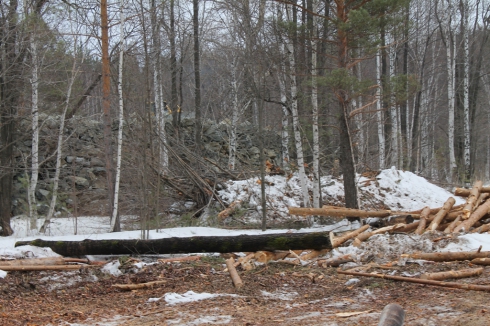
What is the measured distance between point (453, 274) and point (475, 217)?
384 centimetres

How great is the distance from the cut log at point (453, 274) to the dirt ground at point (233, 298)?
0.30 ft

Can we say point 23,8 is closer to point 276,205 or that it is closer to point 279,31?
point 279,31

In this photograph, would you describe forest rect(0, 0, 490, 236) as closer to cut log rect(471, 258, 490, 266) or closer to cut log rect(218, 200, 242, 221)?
cut log rect(218, 200, 242, 221)

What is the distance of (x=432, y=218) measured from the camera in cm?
954

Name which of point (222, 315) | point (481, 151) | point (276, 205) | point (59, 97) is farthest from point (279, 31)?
point (481, 151)

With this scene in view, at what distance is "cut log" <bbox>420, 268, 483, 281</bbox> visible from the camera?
5.76 metres

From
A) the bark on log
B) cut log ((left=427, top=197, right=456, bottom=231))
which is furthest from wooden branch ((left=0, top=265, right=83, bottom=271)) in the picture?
cut log ((left=427, top=197, right=456, bottom=231))

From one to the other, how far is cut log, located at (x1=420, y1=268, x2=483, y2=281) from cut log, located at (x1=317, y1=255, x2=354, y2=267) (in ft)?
5.19

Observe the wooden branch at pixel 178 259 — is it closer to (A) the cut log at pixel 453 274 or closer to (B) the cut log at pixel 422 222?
(A) the cut log at pixel 453 274

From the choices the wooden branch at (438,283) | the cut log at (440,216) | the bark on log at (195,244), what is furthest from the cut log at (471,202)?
the wooden branch at (438,283)

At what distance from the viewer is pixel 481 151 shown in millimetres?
38094

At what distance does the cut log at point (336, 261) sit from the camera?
23.7 feet

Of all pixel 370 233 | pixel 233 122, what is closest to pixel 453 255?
pixel 370 233

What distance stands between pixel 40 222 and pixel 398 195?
1182 cm
